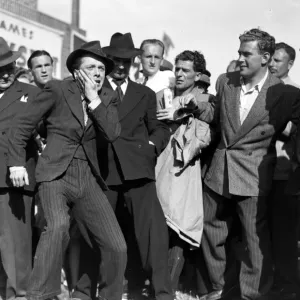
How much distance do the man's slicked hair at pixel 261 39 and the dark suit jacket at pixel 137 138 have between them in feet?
3.16

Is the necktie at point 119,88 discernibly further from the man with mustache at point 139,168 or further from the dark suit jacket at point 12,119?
the dark suit jacket at point 12,119

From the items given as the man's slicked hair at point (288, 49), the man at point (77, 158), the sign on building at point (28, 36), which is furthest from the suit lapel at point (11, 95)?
the sign on building at point (28, 36)

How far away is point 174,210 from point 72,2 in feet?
51.0

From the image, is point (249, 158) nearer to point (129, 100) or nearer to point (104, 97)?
point (129, 100)

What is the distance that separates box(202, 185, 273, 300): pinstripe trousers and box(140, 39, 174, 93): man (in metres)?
1.49

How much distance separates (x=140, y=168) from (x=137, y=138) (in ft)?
0.95

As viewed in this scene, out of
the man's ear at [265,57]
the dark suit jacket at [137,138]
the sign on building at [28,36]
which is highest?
the sign on building at [28,36]

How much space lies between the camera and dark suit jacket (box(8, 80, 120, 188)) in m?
5.11

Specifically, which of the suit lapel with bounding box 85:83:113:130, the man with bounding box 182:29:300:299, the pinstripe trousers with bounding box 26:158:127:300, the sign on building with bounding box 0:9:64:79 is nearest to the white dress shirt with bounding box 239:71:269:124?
the man with bounding box 182:29:300:299

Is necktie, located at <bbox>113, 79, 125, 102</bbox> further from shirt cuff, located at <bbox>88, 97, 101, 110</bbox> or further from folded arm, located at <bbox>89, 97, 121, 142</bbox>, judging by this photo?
shirt cuff, located at <bbox>88, 97, 101, 110</bbox>

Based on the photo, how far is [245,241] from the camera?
5.70 metres

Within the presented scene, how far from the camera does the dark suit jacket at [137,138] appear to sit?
569 cm

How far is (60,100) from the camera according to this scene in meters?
5.23

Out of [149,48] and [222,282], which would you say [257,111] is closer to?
[222,282]
